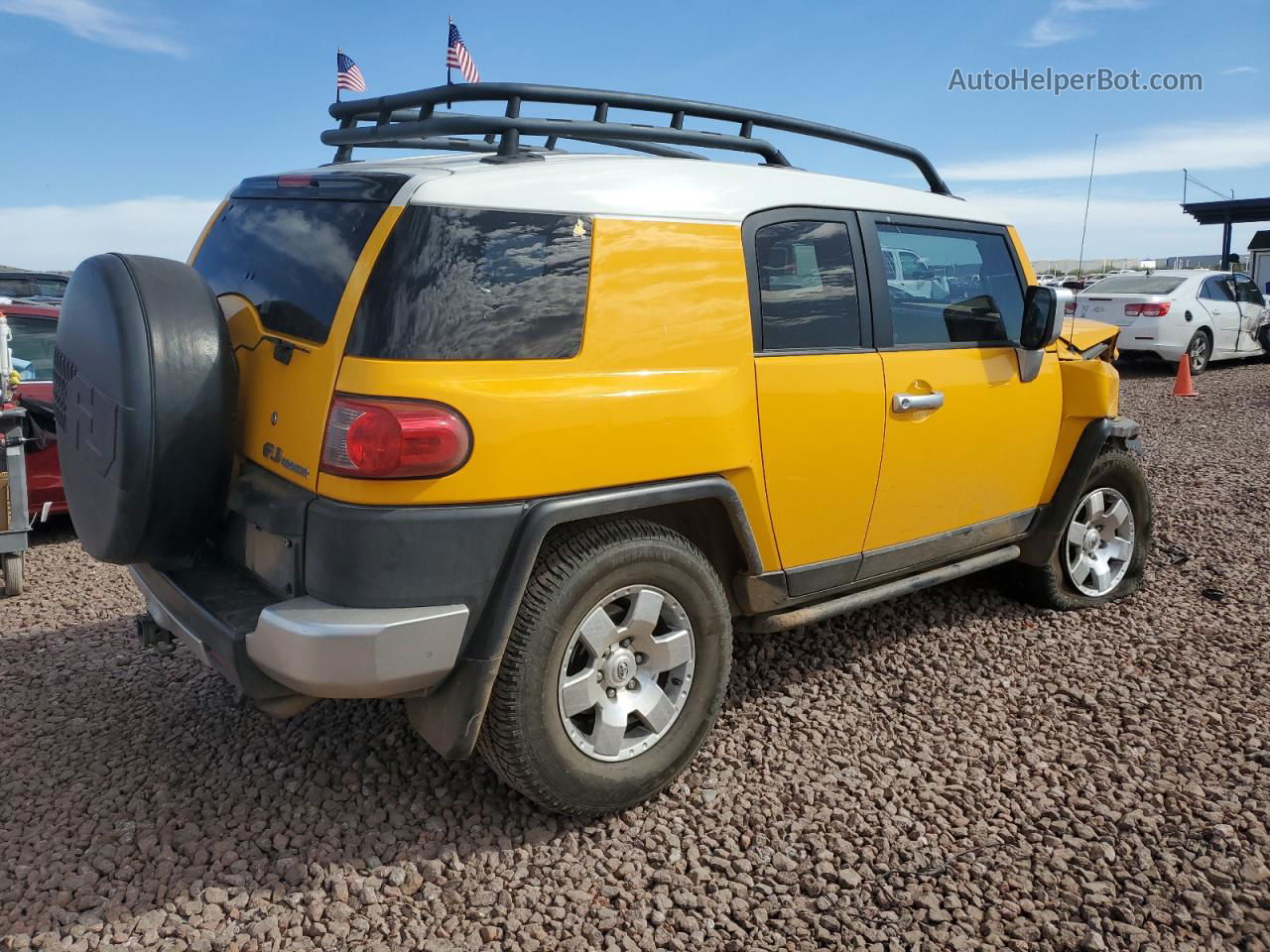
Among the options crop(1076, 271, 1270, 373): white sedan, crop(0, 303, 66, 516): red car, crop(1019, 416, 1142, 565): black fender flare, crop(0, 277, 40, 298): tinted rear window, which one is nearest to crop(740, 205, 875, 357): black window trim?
crop(1019, 416, 1142, 565): black fender flare

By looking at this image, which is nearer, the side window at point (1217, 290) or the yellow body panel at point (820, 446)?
the yellow body panel at point (820, 446)

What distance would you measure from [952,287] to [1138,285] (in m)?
12.6

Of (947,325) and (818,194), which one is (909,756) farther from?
(818,194)

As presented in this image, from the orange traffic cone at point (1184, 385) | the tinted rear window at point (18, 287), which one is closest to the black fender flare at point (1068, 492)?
the tinted rear window at point (18, 287)

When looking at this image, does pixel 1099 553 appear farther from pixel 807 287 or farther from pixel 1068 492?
pixel 807 287

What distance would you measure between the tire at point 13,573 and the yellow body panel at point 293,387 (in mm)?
3013

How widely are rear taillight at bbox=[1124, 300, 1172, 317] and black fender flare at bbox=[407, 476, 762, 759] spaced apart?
13.2m

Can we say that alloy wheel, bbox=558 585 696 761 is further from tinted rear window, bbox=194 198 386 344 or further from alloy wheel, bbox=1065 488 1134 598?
alloy wheel, bbox=1065 488 1134 598

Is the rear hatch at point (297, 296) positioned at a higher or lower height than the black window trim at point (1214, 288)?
lower

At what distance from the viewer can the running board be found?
332cm

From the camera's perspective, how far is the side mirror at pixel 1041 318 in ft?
12.8

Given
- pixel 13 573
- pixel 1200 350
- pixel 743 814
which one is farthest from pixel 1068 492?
pixel 1200 350

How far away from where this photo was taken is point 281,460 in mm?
2643

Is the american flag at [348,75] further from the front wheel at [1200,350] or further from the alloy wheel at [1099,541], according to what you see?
the front wheel at [1200,350]
